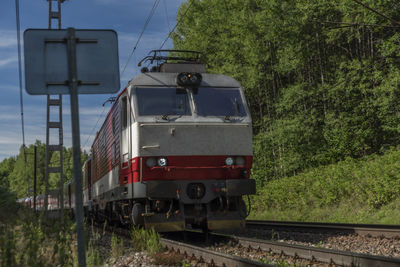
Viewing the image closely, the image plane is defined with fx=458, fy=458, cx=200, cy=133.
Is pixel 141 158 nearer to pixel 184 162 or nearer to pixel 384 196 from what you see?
pixel 184 162

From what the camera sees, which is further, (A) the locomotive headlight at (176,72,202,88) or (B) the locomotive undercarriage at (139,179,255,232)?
(A) the locomotive headlight at (176,72,202,88)

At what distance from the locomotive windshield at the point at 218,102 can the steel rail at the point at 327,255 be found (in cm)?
277

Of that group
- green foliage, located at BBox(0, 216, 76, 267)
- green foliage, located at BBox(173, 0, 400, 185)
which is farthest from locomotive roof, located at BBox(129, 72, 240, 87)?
green foliage, located at BBox(173, 0, 400, 185)

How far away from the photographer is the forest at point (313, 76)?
20.3m

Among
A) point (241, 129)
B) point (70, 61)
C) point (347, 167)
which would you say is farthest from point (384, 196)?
point (70, 61)

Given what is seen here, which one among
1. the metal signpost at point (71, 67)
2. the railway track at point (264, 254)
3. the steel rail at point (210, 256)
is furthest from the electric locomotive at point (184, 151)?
the metal signpost at point (71, 67)

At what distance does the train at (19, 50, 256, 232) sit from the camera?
9.01 meters

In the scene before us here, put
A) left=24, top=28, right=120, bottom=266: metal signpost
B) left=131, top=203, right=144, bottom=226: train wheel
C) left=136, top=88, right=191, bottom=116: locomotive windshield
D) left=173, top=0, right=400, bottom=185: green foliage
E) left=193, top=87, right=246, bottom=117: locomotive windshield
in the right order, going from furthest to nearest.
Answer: left=173, top=0, right=400, bottom=185: green foliage < left=193, top=87, right=246, bottom=117: locomotive windshield < left=136, top=88, right=191, bottom=116: locomotive windshield < left=131, top=203, right=144, bottom=226: train wheel < left=24, top=28, right=120, bottom=266: metal signpost

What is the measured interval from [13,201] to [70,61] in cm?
723

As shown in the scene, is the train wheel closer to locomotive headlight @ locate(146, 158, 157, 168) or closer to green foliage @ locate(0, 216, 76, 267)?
locomotive headlight @ locate(146, 158, 157, 168)

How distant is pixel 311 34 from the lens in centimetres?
2711

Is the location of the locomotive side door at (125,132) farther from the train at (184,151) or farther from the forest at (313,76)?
the forest at (313,76)

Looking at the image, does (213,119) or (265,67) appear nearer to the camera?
(213,119)

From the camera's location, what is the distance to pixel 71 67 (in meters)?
3.70
